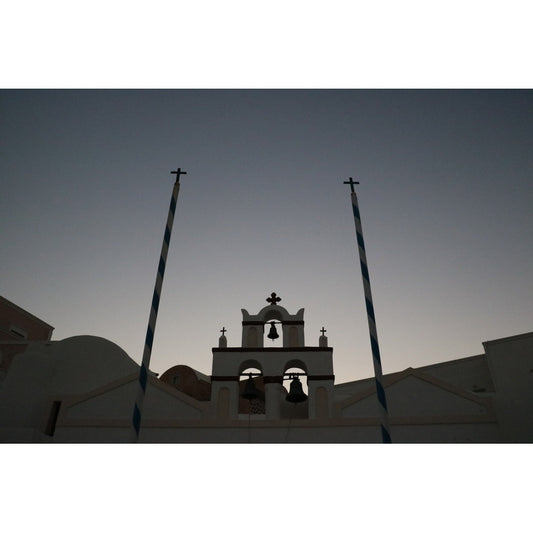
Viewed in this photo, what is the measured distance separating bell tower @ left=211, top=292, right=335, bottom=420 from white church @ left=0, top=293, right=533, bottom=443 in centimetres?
3

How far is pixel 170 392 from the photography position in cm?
1320

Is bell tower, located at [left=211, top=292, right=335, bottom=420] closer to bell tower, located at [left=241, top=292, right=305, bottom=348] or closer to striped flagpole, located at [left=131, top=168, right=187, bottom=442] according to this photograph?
bell tower, located at [left=241, top=292, right=305, bottom=348]

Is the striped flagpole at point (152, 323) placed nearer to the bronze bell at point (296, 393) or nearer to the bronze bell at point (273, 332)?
the bronze bell at point (296, 393)

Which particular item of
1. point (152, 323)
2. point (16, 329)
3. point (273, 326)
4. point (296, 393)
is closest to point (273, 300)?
point (273, 326)

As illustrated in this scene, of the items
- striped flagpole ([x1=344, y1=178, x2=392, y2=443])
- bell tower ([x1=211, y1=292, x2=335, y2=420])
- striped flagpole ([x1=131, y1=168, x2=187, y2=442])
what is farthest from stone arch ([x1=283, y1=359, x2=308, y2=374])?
striped flagpole ([x1=131, y1=168, x2=187, y2=442])

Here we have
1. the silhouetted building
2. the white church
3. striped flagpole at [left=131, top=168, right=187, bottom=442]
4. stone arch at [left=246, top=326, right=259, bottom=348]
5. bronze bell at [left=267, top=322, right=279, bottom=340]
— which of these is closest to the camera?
striped flagpole at [left=131, top=168, right=187, bottom=442]

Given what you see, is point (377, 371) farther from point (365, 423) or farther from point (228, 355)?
point (228, 355)

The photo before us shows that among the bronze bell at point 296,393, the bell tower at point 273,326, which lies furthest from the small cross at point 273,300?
the bronze bell at point 296,393

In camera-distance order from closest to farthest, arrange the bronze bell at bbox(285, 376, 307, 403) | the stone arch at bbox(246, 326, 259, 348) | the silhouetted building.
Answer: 1. the bronze bell at bbox(285, 376, 307, 403)
2. the stone arch at bbox(246, 326, 259, 348)
3. the silhouetted building

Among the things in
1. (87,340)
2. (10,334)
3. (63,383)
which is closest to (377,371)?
(63,383)

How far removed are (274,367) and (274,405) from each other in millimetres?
1109

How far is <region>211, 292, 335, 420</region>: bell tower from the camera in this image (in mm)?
12766

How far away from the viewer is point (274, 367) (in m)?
13.2

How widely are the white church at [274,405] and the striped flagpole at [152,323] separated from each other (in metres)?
4.16
